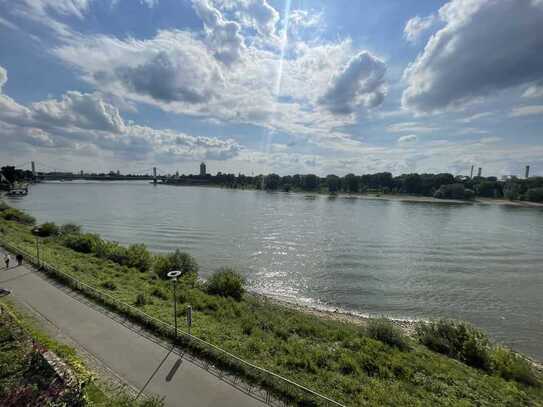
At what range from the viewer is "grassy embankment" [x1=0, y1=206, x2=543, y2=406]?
28.2 ft

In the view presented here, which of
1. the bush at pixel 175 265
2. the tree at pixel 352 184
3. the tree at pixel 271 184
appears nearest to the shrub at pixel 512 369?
the bush at pixel 175 265

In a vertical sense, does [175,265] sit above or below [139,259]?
above

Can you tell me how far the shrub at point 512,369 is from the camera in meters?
10.7

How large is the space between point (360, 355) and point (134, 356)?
832cm

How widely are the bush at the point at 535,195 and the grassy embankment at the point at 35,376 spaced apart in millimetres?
147998

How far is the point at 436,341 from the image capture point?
13258 millimetres

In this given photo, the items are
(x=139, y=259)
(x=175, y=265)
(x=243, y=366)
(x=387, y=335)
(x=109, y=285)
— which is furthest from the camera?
(x=139, y=259)

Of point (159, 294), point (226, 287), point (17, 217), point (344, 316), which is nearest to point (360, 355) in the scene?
point (344, 316)

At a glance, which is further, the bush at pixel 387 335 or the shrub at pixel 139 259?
the shrub at pixel 139 259

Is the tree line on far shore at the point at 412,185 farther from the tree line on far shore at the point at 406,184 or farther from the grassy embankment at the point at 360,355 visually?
the grassy embankment at the point at 360,355

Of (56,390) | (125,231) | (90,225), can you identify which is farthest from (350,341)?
(90,225)

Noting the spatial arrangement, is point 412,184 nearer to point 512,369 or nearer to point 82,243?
point 512,369

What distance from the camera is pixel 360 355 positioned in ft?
34.5

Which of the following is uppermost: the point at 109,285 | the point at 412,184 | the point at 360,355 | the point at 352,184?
the point at 412,184
